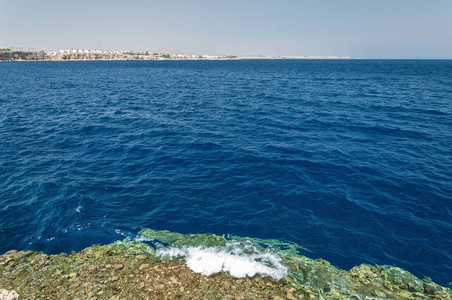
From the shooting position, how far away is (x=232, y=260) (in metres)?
12.1

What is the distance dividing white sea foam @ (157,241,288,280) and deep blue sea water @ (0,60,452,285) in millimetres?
2418

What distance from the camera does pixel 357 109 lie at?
150ft

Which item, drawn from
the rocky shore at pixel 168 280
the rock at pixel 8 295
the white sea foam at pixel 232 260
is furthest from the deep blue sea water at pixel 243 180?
the rock at pixel 8 295

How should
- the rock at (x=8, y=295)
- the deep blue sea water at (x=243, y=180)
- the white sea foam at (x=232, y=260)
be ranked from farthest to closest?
the deep blue sea water at (x=243, y=180)
the white sea foam at (x=232, y=260)
the rock at (x=8, y=295)

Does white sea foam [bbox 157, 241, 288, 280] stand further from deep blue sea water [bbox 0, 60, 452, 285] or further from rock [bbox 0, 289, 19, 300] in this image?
rock [bbox 0, 289, 19, 300]

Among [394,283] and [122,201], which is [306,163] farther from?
[122,201]

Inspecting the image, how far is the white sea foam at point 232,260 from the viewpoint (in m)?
11.5

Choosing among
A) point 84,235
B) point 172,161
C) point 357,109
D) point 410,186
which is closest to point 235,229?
point 84,235

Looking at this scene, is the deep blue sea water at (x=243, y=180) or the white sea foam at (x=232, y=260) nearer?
the white sea foam at (x=232, y=260)

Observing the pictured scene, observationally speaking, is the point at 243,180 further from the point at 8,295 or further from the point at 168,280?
the point at 8,295

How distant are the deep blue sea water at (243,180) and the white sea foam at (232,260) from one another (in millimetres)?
2418

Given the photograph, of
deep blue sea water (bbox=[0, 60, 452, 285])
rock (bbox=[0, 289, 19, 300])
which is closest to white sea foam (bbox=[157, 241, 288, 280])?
deep blue sea water (bbox=[0, 60, 452, 285])

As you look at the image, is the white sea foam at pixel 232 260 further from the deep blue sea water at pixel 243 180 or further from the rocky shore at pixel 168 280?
the deep blue sea water at pixel 243 180

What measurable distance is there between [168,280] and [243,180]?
12.5m
